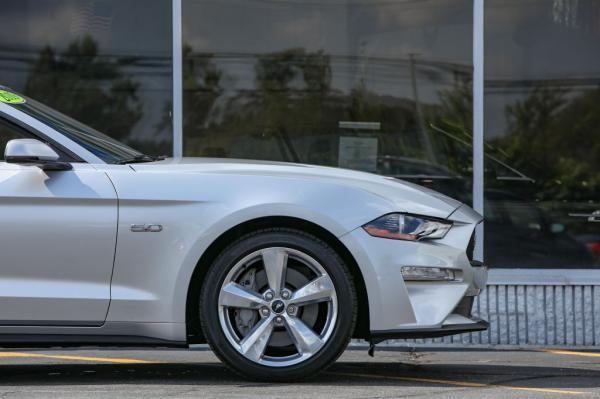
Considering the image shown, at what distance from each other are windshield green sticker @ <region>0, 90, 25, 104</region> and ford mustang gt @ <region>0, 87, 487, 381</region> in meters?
0.42

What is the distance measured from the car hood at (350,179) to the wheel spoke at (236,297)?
0.56 m

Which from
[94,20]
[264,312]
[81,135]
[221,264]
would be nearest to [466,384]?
[264,312]

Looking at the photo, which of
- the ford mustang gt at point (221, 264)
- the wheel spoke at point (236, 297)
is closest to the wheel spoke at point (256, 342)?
the ford mustang gt at point (221, 264)

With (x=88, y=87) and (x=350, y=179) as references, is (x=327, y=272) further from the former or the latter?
(x=88, y=87)

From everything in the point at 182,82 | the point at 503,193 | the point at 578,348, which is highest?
the point at 182,82

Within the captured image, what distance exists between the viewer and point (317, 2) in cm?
999

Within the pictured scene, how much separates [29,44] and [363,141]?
106 inches

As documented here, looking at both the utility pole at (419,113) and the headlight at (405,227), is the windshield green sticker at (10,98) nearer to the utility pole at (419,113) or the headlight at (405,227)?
the headlight at (405,227)

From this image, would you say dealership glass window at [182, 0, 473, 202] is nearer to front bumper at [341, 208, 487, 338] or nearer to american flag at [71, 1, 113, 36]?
american flag at [71, 1, 113, 36]

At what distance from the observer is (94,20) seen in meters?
10.0

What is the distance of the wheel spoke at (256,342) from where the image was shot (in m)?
6.14

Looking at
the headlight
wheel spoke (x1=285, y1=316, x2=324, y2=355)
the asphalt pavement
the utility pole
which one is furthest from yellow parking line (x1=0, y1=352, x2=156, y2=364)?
the utility pole

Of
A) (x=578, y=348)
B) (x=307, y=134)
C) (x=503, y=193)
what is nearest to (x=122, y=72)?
(x=307, y=134)

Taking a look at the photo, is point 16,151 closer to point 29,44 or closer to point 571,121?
point 29,44
